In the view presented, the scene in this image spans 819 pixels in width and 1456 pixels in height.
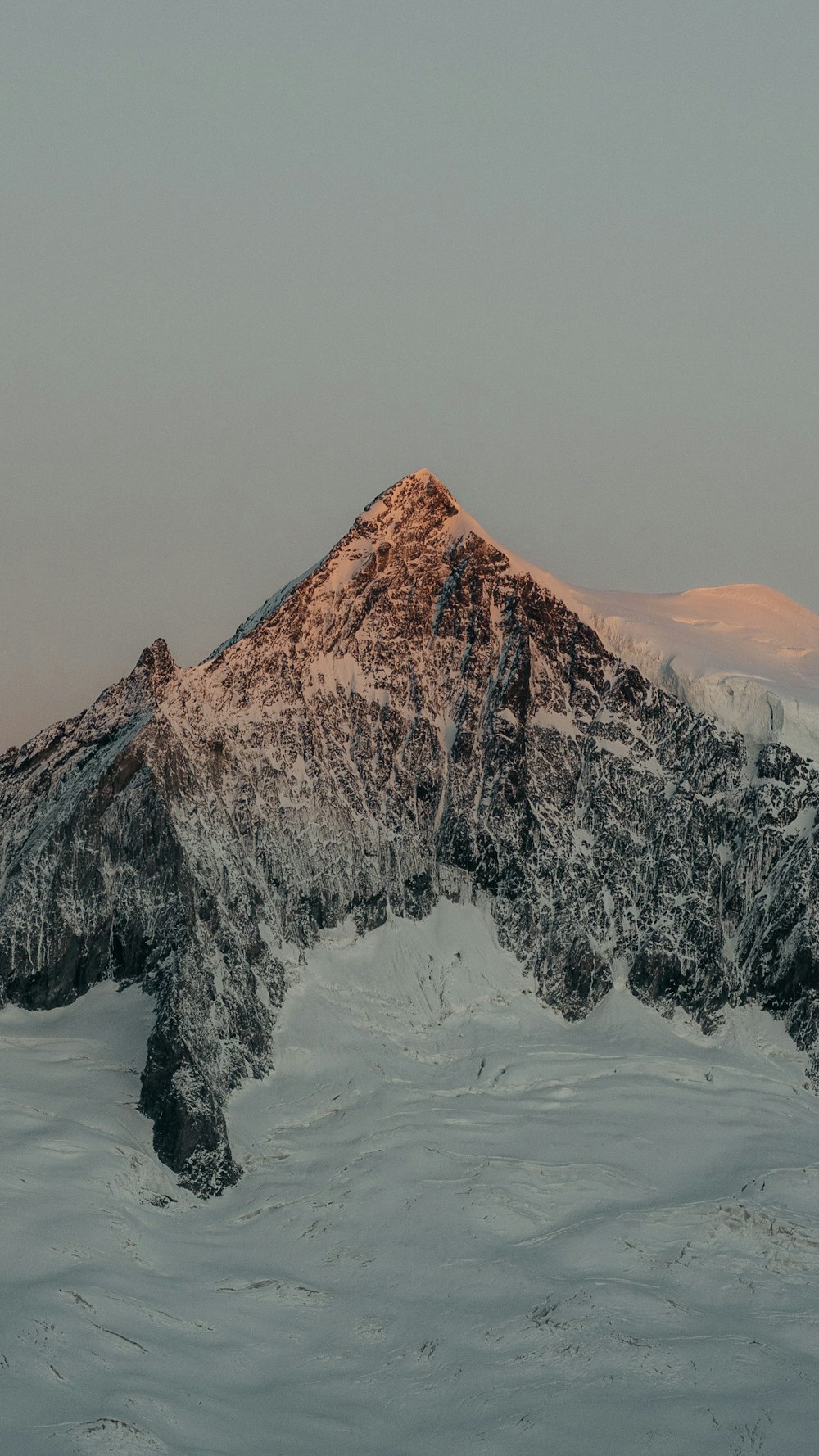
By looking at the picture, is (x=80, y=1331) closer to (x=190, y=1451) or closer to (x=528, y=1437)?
(x=190, y=1451)

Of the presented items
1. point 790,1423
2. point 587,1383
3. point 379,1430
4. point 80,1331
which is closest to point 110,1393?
point 80,1331

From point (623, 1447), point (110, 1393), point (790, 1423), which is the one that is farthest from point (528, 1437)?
point (110, 1393)

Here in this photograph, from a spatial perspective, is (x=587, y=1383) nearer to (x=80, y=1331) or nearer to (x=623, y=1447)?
(x=623, y=1447)

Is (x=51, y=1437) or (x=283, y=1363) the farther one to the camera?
(x=283, y=1363)

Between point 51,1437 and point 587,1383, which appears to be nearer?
point 51,1437

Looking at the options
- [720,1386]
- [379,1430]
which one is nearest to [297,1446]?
[379,1430]

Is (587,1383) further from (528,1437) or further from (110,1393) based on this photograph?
(110,1393)
